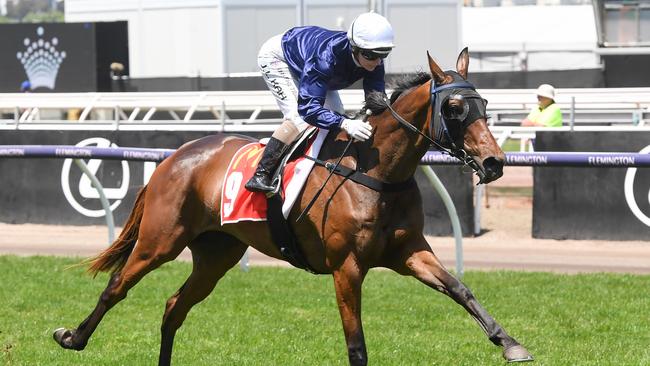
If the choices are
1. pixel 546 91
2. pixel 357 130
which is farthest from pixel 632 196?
pixel 357 130

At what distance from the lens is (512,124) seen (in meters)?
15.6

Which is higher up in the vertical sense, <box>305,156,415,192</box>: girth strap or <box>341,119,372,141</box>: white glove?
<box>341,119,372,141</box>: white glove

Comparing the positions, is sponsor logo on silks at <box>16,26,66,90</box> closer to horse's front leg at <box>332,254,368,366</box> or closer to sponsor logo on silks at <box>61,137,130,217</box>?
sponsor logo on silks at <box>61,137,130,217</box>

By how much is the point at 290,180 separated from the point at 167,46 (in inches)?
600

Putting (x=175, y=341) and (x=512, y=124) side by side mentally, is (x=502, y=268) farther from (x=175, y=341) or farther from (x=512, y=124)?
(x=512, y=124)

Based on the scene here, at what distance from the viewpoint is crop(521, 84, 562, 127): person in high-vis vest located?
41.8 ft

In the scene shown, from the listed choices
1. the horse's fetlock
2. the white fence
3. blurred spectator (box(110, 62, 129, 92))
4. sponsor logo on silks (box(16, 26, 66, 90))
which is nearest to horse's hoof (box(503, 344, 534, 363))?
the horse's fetlock

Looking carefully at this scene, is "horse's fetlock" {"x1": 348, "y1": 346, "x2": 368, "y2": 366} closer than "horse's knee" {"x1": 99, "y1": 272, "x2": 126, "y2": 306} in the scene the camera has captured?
Yes

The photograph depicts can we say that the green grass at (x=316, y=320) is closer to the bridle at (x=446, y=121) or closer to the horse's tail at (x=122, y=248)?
the horse's tail at (x=122, y=248)

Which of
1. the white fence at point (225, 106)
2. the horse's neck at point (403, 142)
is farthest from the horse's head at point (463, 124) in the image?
the white fence at point (225, 106)

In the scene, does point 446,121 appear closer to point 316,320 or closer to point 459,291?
point 459,291

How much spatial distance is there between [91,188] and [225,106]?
2.58m

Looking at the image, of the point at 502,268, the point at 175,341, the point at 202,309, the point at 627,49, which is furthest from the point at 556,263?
the point at 627,49

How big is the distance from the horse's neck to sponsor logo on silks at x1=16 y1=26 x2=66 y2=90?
13.2 metres
